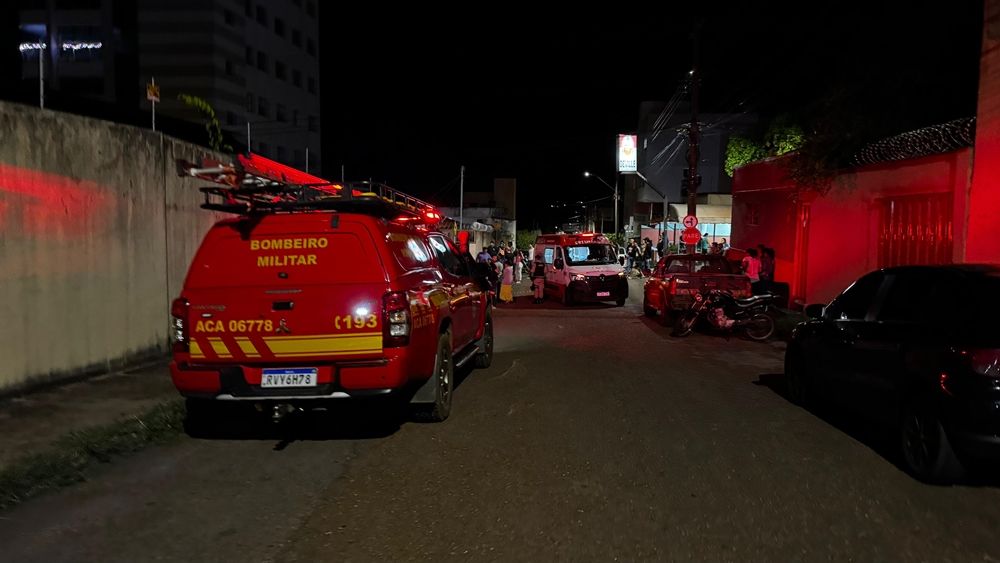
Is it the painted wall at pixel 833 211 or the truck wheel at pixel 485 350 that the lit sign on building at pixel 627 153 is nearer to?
the painted wall at pixel 833 211

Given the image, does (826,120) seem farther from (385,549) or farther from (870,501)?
(385,549)

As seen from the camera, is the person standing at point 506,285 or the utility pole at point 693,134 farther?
the utility pole at point 693,134

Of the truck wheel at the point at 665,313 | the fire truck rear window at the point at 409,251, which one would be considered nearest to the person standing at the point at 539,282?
the truck wheel at the point at 665,313

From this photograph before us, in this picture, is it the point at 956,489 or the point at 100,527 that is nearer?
the point at 100,527

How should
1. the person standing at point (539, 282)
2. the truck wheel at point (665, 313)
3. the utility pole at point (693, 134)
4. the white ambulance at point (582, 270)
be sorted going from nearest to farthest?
the truck wheel at point (665, 313), the white ambulance at point (582, 270), the person standing at point (539, 282), the utility pole at point (693, 134)

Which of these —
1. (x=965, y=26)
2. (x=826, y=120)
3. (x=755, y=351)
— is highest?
(x=965, y=26)

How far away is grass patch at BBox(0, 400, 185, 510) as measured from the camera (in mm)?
5113

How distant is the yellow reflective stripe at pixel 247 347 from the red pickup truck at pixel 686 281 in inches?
418

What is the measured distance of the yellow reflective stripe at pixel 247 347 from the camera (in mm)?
5844

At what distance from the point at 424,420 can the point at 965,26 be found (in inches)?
616

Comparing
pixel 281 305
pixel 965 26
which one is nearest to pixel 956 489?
pixel 281 305

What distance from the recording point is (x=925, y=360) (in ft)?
16.9

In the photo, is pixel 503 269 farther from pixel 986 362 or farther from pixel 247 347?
pixel 986 362

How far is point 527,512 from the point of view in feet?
14.9
